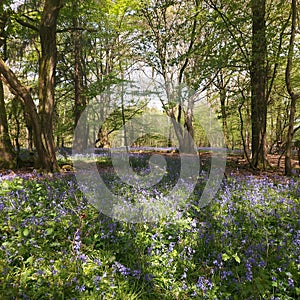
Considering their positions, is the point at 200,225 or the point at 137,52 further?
the point at 137,52

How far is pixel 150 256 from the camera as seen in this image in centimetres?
300

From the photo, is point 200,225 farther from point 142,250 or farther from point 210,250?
point 142,250

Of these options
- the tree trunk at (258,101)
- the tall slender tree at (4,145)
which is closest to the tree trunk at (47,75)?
the tall slender tree at (4,145)

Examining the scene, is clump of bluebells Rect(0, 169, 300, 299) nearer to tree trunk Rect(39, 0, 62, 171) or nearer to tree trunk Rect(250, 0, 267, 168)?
tree trunk Rect(39, 0, 62, 171)

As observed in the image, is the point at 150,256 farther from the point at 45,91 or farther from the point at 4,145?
the point at 4,145

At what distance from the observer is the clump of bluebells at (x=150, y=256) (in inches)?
98.3

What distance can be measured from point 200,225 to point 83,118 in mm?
17706

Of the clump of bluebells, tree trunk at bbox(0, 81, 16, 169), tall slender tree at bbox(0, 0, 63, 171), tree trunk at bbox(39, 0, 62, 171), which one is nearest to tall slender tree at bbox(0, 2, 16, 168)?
tree trunk at bbox(0, 81, 16, 169)

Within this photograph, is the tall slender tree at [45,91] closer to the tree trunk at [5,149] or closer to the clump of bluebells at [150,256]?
the tree trunk at [5,149]

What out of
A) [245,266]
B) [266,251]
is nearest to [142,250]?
[245,266]

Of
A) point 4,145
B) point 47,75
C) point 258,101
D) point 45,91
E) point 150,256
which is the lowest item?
point 150,256

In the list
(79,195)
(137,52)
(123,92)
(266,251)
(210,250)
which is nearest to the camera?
(266,251)

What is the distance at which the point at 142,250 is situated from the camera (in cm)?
316

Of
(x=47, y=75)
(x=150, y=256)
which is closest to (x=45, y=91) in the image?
(x=47, y=75)
